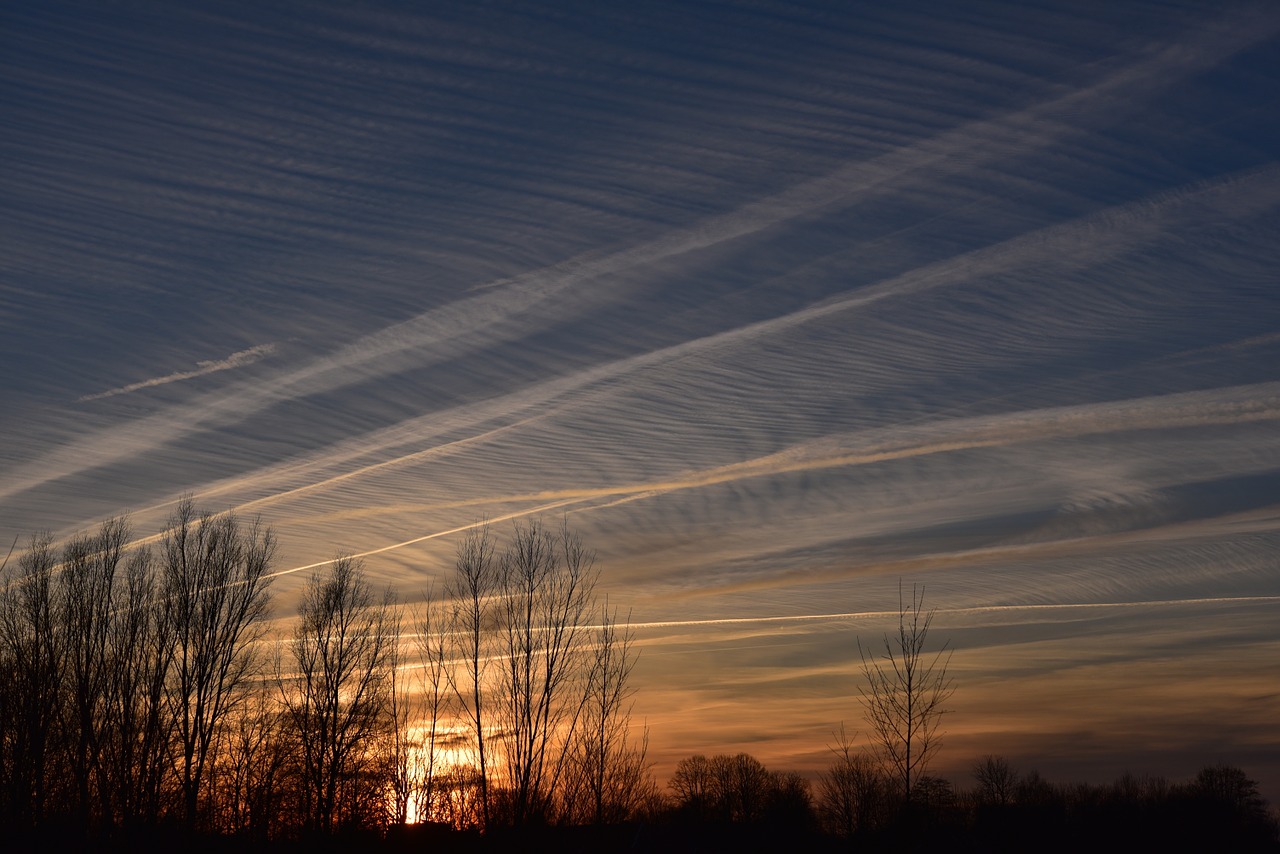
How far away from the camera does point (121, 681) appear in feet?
126

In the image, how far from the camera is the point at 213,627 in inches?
1542

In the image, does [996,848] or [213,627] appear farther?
[996,848]

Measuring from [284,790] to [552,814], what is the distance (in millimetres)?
16320

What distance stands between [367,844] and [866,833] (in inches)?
697

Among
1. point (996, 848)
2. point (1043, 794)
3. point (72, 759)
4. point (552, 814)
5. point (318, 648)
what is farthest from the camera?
point (1043, 794)

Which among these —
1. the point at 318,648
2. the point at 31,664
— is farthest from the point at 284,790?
the point at 31,664

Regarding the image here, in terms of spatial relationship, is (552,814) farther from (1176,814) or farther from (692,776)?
(1176,814)

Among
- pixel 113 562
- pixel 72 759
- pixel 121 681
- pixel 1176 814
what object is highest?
pixel 113 562

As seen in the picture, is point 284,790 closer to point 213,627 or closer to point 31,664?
point 213,627

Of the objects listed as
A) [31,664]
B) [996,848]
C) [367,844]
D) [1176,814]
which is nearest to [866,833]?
[367,844]

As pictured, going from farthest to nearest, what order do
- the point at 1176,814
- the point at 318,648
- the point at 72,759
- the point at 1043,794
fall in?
the point at 1043,794 → the point at 1176,814 → the point at 318,648 → the point at 72,759

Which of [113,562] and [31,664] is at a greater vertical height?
[113,562]

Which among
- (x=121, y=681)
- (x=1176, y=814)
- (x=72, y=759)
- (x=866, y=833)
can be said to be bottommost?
(x=1176, y=814)

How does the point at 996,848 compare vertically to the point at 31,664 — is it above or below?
below
